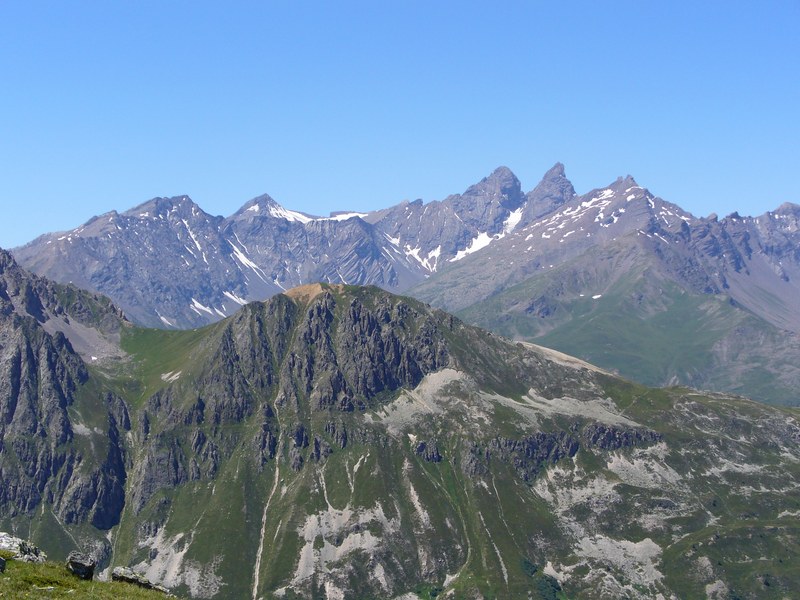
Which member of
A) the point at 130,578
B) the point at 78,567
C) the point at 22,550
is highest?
the point at 22,550

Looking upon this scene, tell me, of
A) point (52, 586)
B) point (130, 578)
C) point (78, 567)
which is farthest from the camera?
point (130, 578)

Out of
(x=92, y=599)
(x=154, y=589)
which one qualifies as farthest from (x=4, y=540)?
(x=92, y=599)

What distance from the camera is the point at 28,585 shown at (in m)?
103

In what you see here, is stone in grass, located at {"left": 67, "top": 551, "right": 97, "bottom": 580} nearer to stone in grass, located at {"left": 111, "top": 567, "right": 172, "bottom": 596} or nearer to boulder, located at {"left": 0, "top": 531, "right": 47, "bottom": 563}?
boulder, located at {"left": 0, "top": 531, "right": 47, "bottom": 563}

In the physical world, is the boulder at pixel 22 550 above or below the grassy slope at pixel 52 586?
above

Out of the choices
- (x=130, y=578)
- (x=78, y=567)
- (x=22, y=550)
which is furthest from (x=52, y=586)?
(x=130, y=578)

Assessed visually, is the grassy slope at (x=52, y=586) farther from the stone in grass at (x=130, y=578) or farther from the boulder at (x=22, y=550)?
the stone in grass at (x=130, y=578)

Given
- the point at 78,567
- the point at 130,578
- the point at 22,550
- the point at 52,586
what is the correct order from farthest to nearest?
the point at 130,578 < the point at 22,550 < the point at 78,567 < the point at 52,586

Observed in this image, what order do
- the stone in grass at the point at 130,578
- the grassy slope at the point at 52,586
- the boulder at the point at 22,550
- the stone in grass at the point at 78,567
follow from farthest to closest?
the stone in grass at the point at 130,578 < the boulder at the point at 22,550 < the stone in grass at the point at 78,567 < the grassy slope at the point at 52,586

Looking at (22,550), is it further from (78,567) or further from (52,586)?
(52,586)

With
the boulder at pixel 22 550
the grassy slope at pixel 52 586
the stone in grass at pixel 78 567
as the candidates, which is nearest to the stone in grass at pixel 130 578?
the grassy slope at pixel 52 586

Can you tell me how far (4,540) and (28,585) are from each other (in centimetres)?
2787

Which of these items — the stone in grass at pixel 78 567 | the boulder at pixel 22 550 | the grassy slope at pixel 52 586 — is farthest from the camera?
the boulder at pixel 22 550

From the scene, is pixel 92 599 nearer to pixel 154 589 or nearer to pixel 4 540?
pixel 154 589
